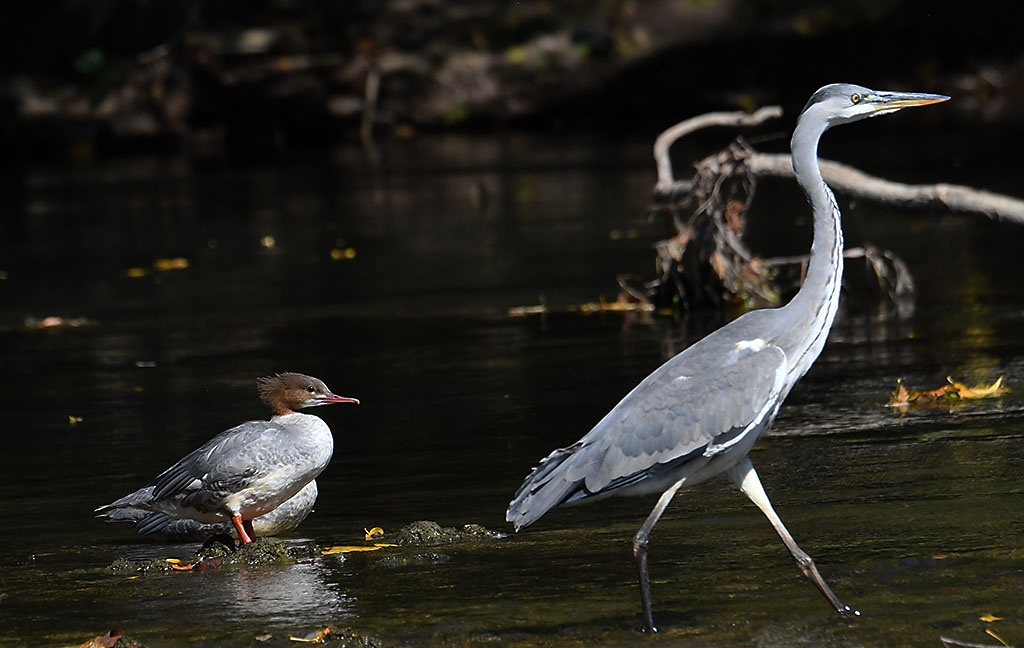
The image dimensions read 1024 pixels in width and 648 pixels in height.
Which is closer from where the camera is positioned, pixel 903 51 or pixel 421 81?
pixel 903 51

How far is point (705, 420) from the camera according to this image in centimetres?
593

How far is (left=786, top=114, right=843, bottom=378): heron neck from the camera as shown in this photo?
613 cm

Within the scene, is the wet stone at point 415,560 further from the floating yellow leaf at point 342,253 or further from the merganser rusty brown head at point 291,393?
the floating yellow leaf at point 342,253

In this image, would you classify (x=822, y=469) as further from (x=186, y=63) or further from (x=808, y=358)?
(x=186, y=63)

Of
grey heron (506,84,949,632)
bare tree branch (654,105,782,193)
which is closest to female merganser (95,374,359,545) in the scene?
grey heron (506,84,949,632)

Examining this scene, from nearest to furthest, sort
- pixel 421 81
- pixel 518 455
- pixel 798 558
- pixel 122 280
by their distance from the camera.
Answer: pixel 798 558 → pixel 518 455 → pixel 122 280 → pixel 421 81

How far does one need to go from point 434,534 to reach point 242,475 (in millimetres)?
939

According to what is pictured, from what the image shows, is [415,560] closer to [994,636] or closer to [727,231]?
[994,636]

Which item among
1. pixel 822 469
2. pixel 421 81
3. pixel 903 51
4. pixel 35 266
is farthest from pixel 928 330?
pixel 421 81

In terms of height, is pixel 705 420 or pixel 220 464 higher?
pixel 705 420

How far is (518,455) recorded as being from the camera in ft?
29.2

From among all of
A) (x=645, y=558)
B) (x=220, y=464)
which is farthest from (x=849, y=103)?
(x=220, y=464)

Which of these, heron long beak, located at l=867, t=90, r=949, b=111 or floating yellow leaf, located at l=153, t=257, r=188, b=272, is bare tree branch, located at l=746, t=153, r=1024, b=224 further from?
floating yellow leaf, located at l=153, t=257, r=188, b=272

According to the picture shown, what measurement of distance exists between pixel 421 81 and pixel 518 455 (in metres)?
33.6
